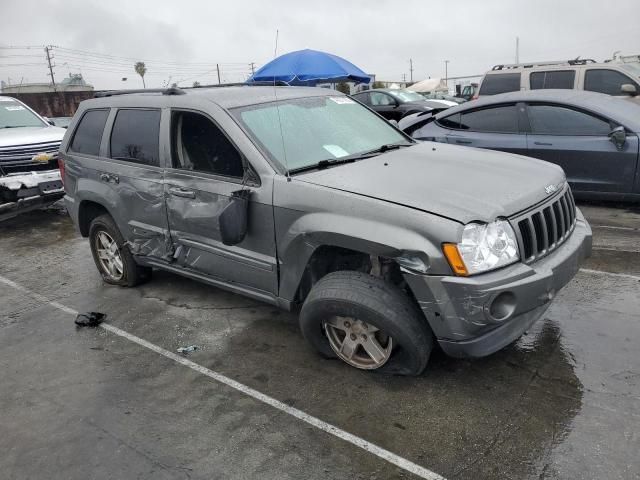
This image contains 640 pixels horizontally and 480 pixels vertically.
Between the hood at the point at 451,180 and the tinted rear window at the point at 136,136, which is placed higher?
the tinted rear window at the point at 136,136

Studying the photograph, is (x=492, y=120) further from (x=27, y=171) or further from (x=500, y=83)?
(x=27, y=171)

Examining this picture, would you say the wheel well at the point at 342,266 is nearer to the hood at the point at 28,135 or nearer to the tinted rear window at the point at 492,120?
the tinted rear window at the point at 492,120

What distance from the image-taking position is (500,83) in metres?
10.1

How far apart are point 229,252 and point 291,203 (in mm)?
740

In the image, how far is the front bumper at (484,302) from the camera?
268 centimetres

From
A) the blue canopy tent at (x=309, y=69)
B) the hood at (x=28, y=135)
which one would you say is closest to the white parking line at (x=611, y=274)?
the hood at (x=28, y=135)

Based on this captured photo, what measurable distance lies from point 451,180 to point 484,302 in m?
0.85

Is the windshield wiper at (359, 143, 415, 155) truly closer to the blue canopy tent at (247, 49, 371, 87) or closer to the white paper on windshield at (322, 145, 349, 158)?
the white paper on windshield at (322, 145, 349, 158)

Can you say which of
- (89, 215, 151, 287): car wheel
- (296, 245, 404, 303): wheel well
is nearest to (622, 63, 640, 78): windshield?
(296, 245, 404, 303): wheel well

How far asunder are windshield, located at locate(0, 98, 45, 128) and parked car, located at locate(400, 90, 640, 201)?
7.12m

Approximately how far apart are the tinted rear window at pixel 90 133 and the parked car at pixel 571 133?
4.37 meters

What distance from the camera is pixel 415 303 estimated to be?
306 centimetres

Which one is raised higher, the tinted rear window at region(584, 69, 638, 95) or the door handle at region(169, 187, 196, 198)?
the tinted rear window at region(584, 69, 638, 95)

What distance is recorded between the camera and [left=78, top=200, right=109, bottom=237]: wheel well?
16.7 ft
